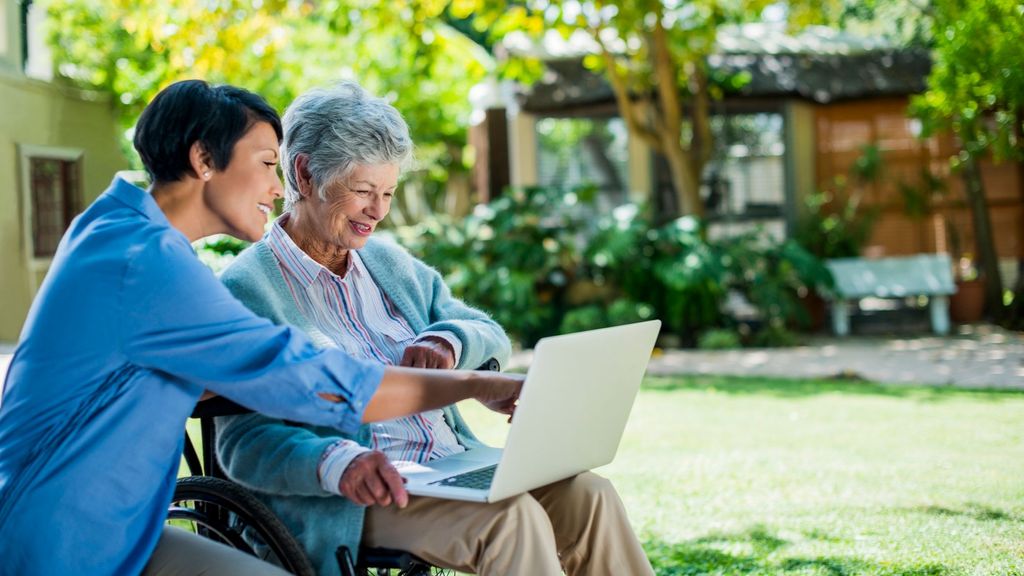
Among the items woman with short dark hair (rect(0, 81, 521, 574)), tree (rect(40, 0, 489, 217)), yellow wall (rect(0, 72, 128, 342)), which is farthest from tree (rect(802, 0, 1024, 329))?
yellow wall (rect(0, 72, 128, 342))

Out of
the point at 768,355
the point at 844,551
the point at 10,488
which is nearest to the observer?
the point at 10,488

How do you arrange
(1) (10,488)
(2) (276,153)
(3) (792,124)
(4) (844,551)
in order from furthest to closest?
(3) (792,124) < (4) (844,551) < (2) (276,153) < (1) (10,488)

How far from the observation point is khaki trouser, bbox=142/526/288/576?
6.47 ft

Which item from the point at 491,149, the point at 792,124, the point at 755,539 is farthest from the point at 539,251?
the point at 755,539

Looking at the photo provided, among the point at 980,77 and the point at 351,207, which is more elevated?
the point at 980,77

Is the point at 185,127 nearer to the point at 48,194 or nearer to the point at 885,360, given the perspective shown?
the point at 885,360

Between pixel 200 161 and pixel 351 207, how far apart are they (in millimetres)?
635

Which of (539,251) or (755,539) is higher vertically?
(539,251)

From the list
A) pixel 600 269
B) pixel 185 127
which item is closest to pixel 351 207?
pixel 185 127

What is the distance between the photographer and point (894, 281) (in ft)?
38.2

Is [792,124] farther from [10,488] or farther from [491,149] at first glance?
[10,488]

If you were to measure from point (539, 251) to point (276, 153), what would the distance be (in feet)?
29.6

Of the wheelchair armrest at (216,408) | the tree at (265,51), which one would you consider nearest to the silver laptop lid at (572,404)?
the wheelchair armrest at (216,408)

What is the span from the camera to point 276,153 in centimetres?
209
